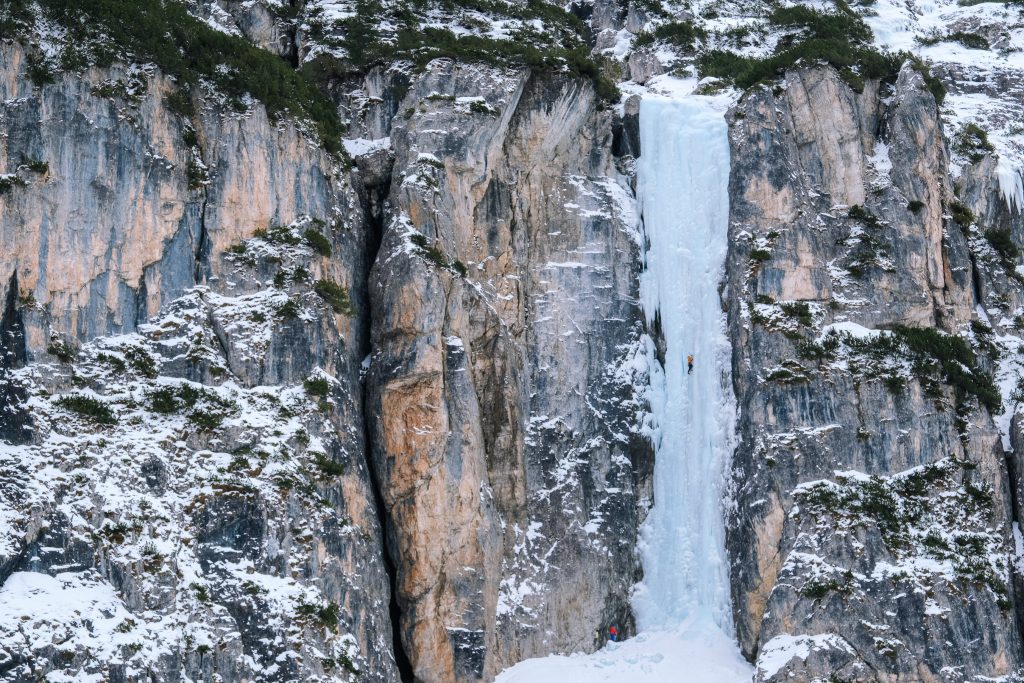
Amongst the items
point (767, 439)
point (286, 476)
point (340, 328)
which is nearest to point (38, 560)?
point (286, 476)

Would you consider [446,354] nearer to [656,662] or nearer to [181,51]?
[656,662]

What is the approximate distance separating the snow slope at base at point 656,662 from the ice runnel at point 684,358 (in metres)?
0.59

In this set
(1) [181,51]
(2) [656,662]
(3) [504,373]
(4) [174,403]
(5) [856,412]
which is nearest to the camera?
(4) [174,403]

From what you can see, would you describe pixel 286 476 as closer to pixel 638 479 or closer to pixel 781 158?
pixel 638 479

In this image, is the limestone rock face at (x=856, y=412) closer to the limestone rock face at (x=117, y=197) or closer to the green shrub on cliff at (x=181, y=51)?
the green shrub on cliff at (x=181, y=51)

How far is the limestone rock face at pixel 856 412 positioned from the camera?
115 ft

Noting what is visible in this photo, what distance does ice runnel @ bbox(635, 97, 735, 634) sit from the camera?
3866 cm

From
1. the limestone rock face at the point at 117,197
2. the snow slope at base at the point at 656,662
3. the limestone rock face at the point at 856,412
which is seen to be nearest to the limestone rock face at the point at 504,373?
the snow slope at base at the point at 656,662

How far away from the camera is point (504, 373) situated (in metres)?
38.0

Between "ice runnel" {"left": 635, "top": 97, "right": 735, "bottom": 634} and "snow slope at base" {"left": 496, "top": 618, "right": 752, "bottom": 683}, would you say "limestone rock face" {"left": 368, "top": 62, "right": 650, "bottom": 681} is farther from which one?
"ice runnel" {"left": 635, "top": 97, "right": 735, "bottom": 634}

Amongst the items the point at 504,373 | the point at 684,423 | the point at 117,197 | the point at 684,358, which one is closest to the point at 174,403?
the point at 117,197

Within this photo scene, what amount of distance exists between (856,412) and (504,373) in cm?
1141

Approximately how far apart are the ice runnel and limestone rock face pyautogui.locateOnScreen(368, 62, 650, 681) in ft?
3.10

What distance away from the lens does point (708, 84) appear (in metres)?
48.4
